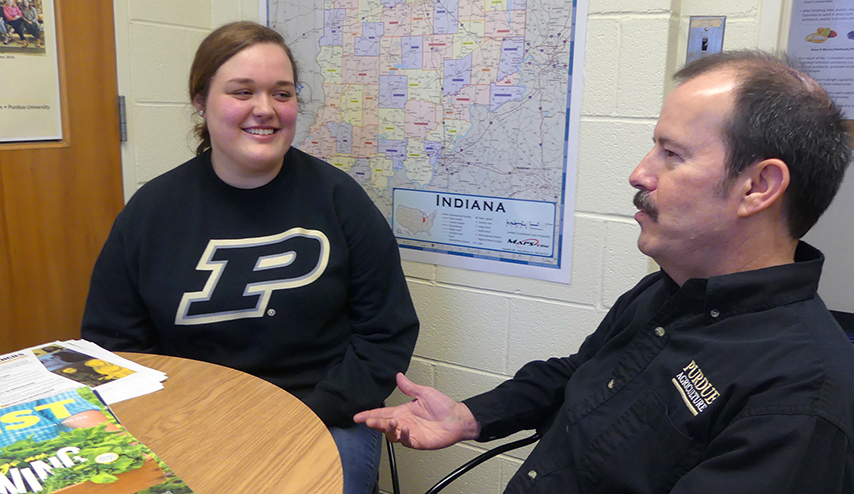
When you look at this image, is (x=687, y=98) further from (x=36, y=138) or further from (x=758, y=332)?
(x=36, y=138)

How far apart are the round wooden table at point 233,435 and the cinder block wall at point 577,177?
93cm

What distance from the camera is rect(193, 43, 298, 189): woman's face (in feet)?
5.33

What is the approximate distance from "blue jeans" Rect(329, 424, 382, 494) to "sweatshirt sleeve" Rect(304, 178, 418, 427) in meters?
0.04

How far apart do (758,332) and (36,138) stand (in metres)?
2.04

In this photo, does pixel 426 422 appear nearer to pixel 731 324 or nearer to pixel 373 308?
pixel 373 308

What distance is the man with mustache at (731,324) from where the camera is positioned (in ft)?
2.76

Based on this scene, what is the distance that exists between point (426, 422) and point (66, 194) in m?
1.45

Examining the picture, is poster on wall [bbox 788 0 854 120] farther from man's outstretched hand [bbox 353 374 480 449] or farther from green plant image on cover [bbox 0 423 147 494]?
green plant image on cover [bbox 0 423 147 494]

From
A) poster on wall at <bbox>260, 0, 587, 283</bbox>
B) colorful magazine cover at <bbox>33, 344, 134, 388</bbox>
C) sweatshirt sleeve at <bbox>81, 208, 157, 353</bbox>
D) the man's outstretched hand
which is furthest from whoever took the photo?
poster on wall at <bbox>260, 0, 587, 283</bbox>

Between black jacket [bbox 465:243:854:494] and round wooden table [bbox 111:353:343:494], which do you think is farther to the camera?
round wooden table [bbox 111:353:343:494]

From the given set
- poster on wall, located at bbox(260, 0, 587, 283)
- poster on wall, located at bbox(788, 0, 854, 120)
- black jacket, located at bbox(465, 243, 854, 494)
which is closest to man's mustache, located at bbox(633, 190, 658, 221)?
black jacket, located at bbox(465, 243, 854, 494)

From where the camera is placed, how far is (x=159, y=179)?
1712mm

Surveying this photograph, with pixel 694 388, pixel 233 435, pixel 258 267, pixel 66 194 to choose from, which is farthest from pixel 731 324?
pixel 66 194

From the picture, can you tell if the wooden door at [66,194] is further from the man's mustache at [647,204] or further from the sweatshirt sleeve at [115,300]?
the man's mustache at [647,204]
